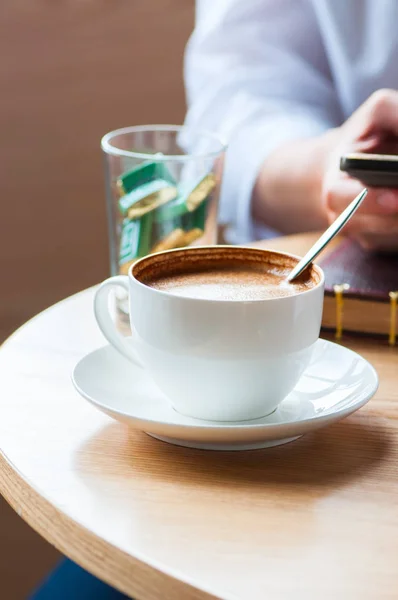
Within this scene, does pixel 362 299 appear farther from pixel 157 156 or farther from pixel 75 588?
pixel 75 588

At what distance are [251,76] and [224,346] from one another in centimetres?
80

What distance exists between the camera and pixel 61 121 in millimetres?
1594

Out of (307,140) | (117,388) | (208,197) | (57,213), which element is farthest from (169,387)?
(57,213)

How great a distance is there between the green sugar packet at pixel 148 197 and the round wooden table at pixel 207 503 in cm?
21

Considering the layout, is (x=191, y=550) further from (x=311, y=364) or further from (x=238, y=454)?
(x=311, y=364)

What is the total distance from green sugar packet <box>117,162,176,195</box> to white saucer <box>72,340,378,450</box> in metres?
0.21

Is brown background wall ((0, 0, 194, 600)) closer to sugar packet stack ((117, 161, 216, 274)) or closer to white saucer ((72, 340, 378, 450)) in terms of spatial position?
sugar packet stack ((117, 161, 216, 274))

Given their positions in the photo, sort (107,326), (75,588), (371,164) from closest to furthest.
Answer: (107,326), (371,164), (75,588)

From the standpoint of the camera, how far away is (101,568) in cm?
40

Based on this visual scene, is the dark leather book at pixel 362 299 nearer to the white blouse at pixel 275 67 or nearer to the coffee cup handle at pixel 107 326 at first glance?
the coffee cup handle at pixel 107 326

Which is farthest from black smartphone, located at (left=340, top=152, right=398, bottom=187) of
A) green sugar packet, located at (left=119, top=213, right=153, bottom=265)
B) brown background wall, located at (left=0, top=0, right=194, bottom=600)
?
brown background wall, located at (left=0, top=0, right=194, bottom=600)

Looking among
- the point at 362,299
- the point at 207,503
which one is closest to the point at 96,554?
the point at 207,503

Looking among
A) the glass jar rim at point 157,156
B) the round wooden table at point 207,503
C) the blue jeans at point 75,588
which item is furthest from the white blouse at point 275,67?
the round wooden table at point 207,503

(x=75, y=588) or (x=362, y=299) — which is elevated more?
(x=362, y=299)
